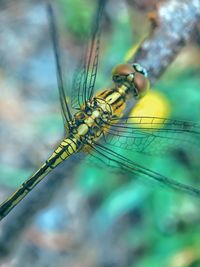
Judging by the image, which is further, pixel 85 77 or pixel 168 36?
pixel 85 77

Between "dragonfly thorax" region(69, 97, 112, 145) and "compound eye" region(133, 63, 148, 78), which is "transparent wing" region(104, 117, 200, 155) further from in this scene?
"compound eye" region(133, 63, 148, 78)

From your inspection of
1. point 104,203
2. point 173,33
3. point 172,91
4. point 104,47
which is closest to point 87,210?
point 104,203

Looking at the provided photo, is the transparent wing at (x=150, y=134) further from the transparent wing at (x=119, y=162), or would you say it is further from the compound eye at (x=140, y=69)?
the compound eye at (x=140, y=69)

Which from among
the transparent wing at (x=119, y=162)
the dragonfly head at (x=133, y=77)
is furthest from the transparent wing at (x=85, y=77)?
the transparent wing at (x=119, y=162)

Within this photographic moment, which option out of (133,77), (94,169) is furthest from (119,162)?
(94,169)

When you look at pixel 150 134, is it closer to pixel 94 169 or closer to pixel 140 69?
pixel 140 69

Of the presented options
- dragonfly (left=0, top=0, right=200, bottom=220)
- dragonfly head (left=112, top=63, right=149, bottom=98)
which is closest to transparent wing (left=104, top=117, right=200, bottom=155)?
dragonfly (left=0, top=0, right=200, bottom=220)

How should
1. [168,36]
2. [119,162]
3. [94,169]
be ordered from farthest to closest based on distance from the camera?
[94,169]
[119,162]
[168,36]
